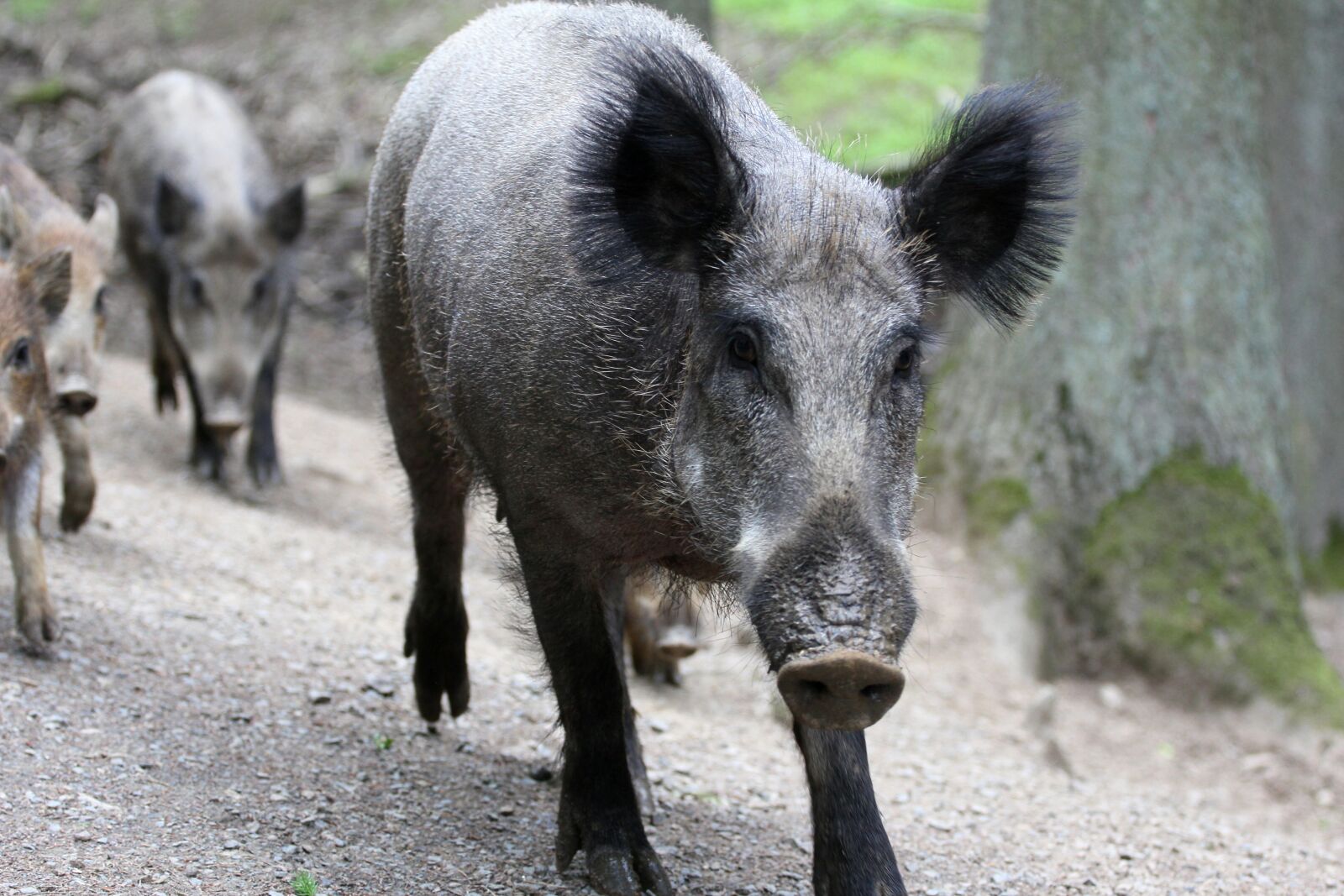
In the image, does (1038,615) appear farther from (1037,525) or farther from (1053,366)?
(1053,366)

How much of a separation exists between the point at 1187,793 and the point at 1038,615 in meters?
1.24

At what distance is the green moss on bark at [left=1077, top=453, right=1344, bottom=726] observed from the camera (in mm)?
7203

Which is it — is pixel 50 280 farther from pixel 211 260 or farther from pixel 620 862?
pixel 211 260

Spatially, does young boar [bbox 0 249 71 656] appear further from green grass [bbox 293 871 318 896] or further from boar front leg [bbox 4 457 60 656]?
green grass [bbox 293 871 318 896]

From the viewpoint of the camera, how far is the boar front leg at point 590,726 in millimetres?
4270

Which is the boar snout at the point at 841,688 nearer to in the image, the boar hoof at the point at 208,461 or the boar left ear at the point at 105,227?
the boar left ear at the point at 105,227

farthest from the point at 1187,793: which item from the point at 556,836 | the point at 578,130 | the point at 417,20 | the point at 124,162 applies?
the point at 417,20

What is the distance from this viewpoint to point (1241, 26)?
759 cm

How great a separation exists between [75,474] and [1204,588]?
550cm

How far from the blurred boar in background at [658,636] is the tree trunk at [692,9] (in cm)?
308

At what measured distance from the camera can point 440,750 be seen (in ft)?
17.9


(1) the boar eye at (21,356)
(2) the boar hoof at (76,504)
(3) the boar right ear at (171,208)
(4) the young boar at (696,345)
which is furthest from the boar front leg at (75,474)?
(3) the boar right ear at (171,208)

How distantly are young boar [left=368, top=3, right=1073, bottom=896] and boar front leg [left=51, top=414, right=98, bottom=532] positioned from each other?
98.2 inches

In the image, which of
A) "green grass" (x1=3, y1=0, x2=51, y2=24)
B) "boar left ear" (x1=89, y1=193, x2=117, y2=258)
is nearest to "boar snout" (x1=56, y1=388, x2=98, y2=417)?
"boar left ear" (x1=89, y1=193, x2=117, y2=258)
